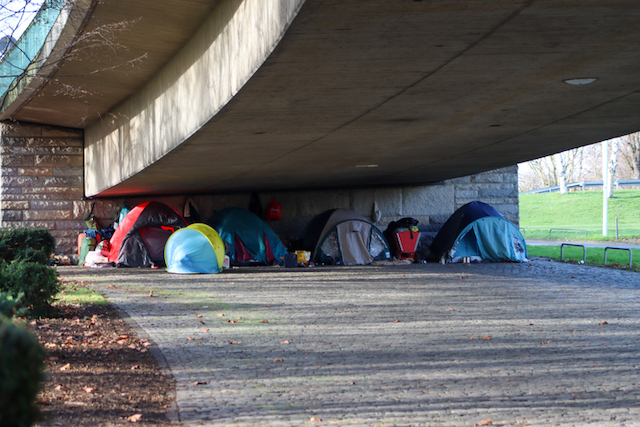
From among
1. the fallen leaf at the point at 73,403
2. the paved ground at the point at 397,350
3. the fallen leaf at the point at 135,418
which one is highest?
the fallen leaf at the point at 73,403

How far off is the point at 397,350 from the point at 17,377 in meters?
4.44

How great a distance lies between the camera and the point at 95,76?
9414 millimetres

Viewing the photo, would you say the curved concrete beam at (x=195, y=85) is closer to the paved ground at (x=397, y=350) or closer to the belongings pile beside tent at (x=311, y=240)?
the belongings pile beside tent at (x=311, y=240)

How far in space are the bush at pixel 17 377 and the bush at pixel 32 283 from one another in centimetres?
523

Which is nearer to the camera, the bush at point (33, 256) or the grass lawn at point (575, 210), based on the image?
the bush at point (33, 256)

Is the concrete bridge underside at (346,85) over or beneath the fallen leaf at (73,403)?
over

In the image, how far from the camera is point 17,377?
177cm

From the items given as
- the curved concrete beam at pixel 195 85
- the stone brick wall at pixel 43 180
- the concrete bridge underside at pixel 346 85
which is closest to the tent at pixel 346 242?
the concrete bridge underside at pixel 346 85

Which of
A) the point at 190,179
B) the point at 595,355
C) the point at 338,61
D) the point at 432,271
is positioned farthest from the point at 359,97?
the point at 432,271

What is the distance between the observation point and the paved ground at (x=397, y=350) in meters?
4.03

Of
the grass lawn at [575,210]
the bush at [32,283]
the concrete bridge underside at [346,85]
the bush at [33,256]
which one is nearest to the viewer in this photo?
the concrete bridge underside at [346,85]

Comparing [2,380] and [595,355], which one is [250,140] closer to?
[595,355]

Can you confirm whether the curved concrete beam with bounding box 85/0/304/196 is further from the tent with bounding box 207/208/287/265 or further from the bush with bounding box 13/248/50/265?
the tent with bounding box 207/208/287/265

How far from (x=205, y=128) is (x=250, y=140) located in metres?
1.08
